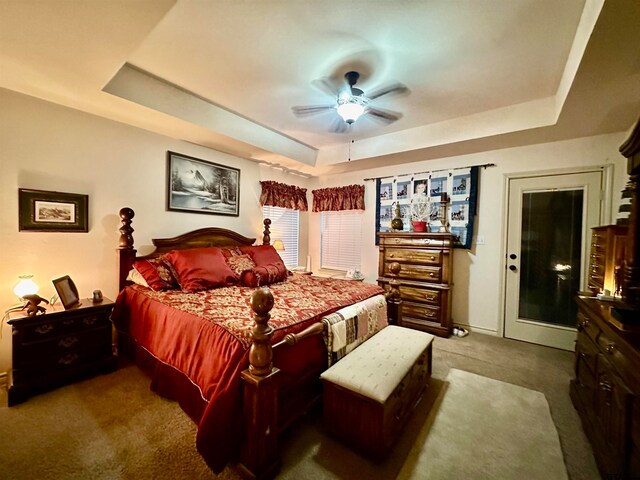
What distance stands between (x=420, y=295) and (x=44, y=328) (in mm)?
3886

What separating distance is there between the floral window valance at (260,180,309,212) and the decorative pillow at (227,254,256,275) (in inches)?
51.8

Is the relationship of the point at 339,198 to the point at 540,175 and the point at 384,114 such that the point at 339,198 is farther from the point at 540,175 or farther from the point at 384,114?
the point at 540,175

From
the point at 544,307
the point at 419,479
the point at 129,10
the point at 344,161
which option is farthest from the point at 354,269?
the point at 129,10

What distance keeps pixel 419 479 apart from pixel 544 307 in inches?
116

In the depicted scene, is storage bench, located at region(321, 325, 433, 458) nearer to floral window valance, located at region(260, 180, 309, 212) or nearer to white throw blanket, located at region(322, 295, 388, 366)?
white throw blanket, located at region(322, 295, 388, 366)

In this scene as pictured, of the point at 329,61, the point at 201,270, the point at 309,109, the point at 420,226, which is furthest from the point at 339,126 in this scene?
the point at 201,270

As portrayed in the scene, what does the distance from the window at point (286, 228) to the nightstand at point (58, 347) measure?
261cm

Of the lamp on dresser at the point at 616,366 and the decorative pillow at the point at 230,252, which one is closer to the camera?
the lamp on dresser at the point at 616,366

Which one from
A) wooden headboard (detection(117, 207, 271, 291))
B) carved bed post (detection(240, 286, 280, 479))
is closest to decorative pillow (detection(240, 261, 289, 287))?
wooden headboard (detection(117, 207, 271, 291))

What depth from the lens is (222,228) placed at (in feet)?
12.4

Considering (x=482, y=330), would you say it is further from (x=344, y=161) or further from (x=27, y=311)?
(x=27, y=311)

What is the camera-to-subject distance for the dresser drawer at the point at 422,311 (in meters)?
3.55

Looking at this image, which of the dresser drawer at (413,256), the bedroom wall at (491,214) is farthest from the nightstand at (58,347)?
the bedroom wall at (491,214)

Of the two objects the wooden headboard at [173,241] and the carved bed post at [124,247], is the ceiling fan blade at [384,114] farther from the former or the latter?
the carved bed post at [124,247]
